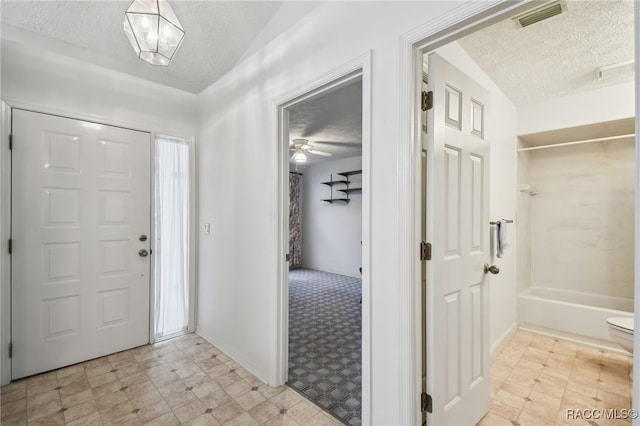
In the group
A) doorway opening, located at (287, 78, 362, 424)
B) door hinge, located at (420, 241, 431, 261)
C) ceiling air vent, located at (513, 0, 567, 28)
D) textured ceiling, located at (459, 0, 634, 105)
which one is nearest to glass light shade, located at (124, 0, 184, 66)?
doorway opening, located at (287, 78, 362, 424)

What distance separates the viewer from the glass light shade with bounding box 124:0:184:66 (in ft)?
4.88

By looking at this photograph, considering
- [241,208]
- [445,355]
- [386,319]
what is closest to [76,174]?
[241,208]

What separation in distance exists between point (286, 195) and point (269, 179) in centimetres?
18

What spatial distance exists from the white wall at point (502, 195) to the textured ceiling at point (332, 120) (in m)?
1.25

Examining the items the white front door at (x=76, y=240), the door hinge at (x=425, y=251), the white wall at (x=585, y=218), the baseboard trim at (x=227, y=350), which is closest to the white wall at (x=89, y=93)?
the white front door at (x=76, y=240)

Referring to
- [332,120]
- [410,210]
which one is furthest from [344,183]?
[410,210]

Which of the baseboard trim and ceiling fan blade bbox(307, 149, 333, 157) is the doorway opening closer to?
ceiling fan blade bbox(307, 149, 333, 157)

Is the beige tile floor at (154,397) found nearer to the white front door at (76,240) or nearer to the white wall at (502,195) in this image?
the white front door at (76,240)

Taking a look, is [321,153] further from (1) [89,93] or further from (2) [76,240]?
(2) [76,240]

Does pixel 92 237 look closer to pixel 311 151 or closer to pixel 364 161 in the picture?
pixel 364 161

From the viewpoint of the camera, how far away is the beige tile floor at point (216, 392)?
178 centimetres

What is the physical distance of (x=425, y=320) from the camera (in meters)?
1.44

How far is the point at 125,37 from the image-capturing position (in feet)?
7.89

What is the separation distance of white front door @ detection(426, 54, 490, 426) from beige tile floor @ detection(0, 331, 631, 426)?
1.60 ft
